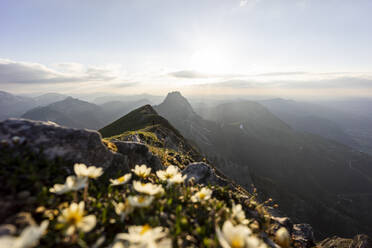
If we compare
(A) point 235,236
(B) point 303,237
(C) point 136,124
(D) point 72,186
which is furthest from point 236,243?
(C) point 136,124

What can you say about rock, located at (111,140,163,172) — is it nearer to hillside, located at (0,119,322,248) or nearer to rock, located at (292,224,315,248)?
hillside, located at (0,119,322,248)

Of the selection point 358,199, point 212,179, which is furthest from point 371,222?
point 212,179

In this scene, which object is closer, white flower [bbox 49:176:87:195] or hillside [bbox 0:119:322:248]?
hillside [bbox 0:119:322:248]

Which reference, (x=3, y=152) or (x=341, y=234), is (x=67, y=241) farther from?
(x=341, y=234)

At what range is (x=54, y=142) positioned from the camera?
4.98 metres

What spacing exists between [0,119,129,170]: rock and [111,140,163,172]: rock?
206 centimetres

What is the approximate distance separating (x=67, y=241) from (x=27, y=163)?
95.7 inches

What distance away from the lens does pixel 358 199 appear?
186500 millimetres

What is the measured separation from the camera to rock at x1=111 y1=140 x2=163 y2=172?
855 centimetres

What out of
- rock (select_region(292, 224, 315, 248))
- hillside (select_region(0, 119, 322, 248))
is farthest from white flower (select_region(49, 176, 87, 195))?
rock (select_region(292, 224, 315, 248))

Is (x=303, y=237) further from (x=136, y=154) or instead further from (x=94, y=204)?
(x=94, y=204)

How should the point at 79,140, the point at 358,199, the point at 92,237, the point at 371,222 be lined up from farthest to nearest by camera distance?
1. the point at 358,199
2. the point at 371,222
3. the point at 79,140
4. the point at 92,237

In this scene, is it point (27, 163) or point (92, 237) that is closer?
point (92, 237)

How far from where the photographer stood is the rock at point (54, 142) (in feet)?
14.8
